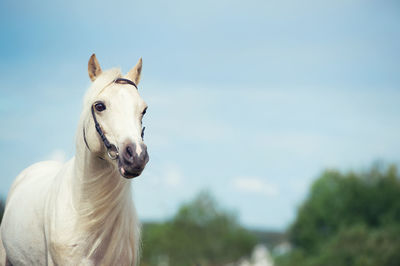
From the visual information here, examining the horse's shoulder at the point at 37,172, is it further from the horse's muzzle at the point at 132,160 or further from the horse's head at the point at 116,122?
the horse's muzzle at the point at 132,160

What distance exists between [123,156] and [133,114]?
1.34 feet

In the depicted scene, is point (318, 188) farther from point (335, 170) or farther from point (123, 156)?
point (123, 156)

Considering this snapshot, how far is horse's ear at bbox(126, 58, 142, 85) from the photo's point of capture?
14.1ft

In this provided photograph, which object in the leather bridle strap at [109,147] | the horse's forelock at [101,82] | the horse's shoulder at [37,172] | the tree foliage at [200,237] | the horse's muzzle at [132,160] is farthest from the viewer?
the tree foliage at [200,237]

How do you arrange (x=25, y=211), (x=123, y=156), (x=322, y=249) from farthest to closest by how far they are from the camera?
(x=322, y=249)
(x=25, y=211)
(x=123, y=156)

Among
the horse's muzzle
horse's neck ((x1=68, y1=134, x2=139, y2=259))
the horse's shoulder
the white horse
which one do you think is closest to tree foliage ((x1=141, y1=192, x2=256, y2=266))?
the horse's shoulder

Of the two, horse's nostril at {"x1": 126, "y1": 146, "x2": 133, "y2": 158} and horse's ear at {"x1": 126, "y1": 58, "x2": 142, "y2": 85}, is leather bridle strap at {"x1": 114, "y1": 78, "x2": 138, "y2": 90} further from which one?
horse's nostril at {"x1": 126, "y1": 146, "x2": 133, "y2": 158}

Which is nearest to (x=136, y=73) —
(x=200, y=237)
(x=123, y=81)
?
(x=123, y=81)

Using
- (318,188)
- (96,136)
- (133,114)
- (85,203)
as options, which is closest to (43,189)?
(85,203)

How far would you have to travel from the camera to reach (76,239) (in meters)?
4.15

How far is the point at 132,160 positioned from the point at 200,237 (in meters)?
68.5

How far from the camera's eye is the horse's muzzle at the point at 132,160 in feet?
11.6

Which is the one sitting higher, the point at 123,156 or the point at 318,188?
the point at 318,188

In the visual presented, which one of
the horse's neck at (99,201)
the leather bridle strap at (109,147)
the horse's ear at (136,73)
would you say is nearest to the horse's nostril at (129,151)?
the leather bridle strap at (109,147)
